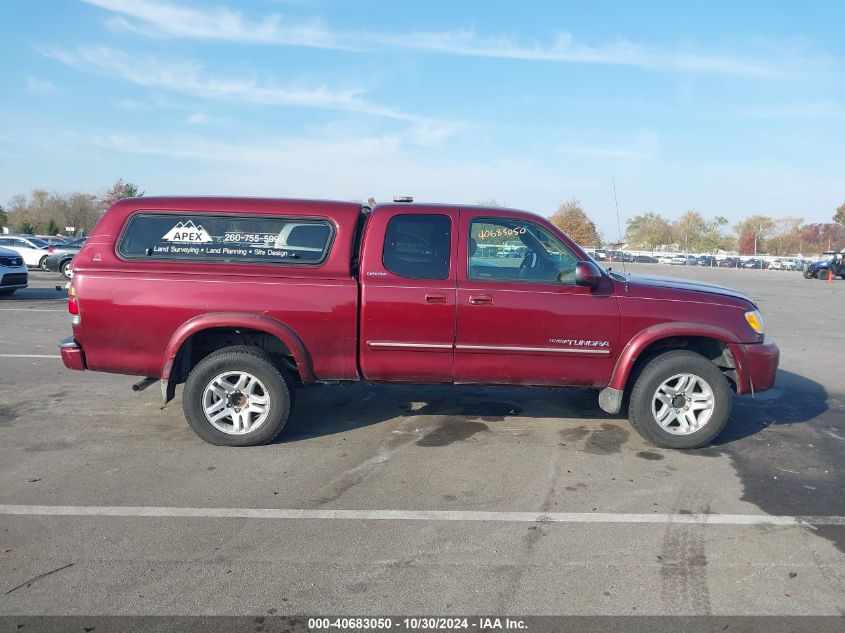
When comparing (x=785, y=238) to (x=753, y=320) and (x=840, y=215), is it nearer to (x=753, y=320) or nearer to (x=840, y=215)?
(x=840, y=215)

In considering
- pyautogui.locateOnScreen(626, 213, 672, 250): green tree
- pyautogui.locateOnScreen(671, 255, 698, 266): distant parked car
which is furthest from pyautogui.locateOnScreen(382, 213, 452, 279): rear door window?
pyautogui.locateOnScreen(626, 213, 672, 250): green tree

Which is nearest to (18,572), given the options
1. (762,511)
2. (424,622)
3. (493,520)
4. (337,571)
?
(337,571)

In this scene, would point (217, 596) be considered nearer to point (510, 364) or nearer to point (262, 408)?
point (262, 408)

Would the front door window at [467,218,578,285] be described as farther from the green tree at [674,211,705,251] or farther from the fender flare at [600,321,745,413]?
the green tree at [674,211,705,251]

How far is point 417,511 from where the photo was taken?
418 centimetres

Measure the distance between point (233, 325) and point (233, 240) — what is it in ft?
2.40

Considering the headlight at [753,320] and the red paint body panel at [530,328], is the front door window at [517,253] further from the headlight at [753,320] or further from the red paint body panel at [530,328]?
the headlight at [753,320]

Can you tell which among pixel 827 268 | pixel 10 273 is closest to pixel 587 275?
pixel 10 273

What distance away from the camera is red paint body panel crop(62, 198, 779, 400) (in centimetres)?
520

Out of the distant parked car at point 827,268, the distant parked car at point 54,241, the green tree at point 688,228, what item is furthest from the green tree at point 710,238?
the distant parked car at point 54,241

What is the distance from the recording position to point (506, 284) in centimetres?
528

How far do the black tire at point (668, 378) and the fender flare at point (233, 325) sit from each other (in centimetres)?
280

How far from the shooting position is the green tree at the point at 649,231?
101938 millimetres

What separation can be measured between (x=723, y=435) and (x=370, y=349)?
129 inches
